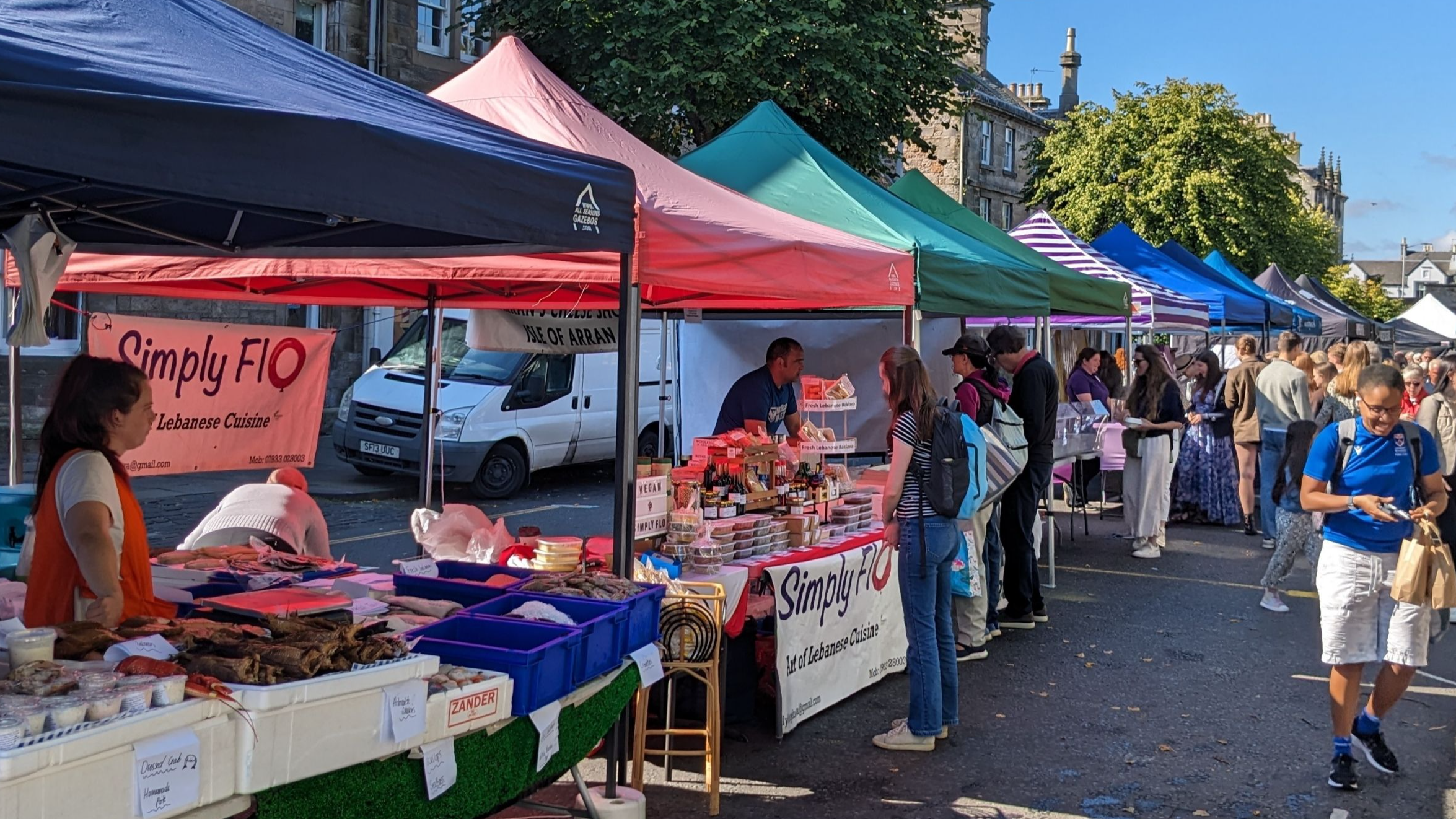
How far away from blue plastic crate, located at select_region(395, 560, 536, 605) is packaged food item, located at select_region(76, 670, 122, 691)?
1757mm

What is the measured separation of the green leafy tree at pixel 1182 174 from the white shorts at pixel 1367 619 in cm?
3177

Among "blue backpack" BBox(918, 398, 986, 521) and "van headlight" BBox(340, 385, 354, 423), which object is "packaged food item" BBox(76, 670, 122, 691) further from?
"van headlight" BBox(340, 385, 354, 423)

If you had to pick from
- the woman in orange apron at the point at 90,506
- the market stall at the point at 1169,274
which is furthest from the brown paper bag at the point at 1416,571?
the market stall at the point at 1169,274

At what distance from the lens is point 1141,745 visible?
5980 mm

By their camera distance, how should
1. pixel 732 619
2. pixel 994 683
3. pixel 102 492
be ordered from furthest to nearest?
pixel 994 683, pixel 732 619, pixel 102 492

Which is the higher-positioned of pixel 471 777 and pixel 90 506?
pixel 90 506

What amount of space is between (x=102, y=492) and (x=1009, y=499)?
596cm

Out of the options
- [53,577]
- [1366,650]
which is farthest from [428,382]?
[1366,650]

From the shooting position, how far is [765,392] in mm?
8078

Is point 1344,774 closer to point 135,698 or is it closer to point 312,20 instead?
point 135,698

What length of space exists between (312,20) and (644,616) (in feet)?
61.0

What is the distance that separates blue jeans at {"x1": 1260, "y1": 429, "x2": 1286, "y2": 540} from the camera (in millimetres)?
11461

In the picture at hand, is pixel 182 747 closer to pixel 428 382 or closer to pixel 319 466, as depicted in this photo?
pixel 428 382

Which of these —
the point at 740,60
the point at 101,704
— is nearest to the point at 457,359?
the point at 740,60
